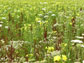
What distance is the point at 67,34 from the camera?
378cm

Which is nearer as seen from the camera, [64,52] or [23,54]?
[64,52]

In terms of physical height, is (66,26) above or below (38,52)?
above

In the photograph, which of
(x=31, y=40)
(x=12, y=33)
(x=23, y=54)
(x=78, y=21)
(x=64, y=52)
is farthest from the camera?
(x=78, y=21)

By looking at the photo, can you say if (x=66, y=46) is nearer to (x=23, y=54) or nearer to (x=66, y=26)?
(x=23, y=54)

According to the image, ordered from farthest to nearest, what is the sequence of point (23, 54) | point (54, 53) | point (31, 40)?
point (31, 40), point (23, 54), point (54, 53)

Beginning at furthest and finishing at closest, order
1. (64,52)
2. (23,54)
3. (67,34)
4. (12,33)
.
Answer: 1. (12,33)
2. (67,34)
3. (23,54)
4. (64,52)

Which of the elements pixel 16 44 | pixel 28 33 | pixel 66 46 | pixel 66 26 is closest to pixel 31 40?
pixel 28 33

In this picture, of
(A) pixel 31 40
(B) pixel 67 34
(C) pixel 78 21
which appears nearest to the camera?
(A) pixel 31 40

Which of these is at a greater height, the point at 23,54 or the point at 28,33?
the point at 28,33

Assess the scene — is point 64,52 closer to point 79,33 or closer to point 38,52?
point 38,52

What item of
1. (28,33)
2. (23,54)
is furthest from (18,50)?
(28,33)

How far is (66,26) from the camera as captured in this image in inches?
166

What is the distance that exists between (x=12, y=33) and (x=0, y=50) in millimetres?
1022

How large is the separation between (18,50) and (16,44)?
0.84 ft
